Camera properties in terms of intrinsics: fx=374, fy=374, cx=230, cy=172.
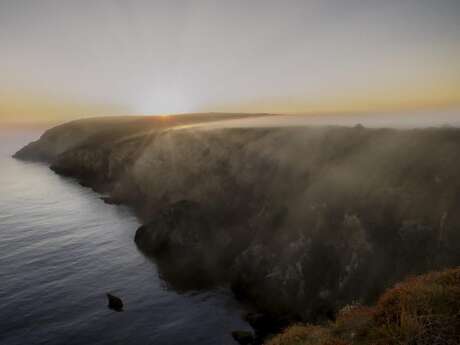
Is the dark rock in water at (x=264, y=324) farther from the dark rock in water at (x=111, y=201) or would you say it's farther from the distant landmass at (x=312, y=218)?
the dark rock in water at (x=111, y=201)

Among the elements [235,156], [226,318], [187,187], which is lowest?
[226,318]

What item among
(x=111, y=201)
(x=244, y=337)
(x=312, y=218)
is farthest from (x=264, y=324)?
(x=111, y=201)

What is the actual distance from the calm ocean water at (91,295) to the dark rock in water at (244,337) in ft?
2.53

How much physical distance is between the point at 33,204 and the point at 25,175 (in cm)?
6838

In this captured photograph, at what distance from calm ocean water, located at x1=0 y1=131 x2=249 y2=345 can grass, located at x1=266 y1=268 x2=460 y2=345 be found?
20.7 m

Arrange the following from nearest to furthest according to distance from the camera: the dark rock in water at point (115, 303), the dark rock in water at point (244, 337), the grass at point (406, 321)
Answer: the grass at point (406, 321) → the dark rock in water at point (244, 337) → the dark rock in water at point (115, 303)

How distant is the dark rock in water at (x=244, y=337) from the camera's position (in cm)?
3603

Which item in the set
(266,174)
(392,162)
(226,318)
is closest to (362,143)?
(392,162)

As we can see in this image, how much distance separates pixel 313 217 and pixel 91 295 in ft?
96.4

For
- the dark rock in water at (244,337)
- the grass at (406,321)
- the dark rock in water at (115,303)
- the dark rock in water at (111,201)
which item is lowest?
the dark rock in water at (244,337)

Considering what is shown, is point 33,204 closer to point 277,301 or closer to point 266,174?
point 266,174

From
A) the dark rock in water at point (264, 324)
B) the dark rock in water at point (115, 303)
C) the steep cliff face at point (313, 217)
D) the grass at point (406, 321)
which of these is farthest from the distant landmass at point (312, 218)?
the grass at point (406, 321)

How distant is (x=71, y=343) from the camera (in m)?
36.1

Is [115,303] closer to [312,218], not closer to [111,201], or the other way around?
[312,218]
